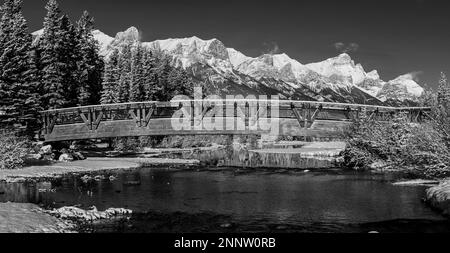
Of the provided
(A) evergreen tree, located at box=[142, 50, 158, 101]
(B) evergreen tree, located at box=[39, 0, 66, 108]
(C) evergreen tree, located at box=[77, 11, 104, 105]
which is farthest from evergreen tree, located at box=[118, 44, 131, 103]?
(B) evergreen tree, located at box=[39, 0, 66, 108]

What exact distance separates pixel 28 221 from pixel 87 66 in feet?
156

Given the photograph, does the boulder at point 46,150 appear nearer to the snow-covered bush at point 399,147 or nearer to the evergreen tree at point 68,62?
the evergreen tree at point 68,62

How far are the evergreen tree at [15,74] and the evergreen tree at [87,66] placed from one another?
15.5 metres

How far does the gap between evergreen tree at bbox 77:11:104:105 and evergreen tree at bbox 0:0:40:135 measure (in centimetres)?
1546

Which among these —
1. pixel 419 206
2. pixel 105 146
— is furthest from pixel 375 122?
pixel 105 146

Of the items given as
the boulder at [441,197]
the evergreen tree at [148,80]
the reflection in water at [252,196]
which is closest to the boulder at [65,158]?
the reflection in water at [252,196]

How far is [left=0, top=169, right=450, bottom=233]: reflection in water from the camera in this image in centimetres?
1767

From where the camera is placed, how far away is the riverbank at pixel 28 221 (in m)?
12.9

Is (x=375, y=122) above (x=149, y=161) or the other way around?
above

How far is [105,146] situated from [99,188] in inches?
1448

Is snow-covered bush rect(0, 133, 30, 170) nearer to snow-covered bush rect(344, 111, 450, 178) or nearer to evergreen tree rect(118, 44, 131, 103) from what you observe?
snow-covered bush rect(344, 111, 450, 178)

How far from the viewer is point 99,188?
79.5 feet
